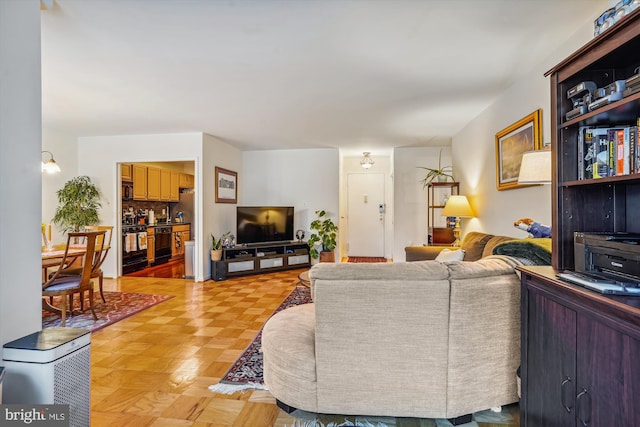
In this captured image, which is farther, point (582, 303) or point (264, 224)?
point (264, 224)

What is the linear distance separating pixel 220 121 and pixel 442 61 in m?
2.87

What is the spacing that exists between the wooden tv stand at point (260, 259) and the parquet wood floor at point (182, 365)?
36.2 inches

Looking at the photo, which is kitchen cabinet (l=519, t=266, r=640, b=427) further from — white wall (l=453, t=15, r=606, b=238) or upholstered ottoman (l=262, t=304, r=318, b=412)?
white wall (l=453, t=15, r=606, b=238)

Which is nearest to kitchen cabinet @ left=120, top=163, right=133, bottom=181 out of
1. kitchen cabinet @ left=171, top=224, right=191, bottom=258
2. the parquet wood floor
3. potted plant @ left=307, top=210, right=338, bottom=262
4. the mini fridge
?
kitchen cabinet @ left=171, top=224, right=191, bottom=258

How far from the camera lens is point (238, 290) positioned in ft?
14.7

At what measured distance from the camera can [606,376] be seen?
3.36 ft

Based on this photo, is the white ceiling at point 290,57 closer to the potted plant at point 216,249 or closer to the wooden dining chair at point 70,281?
the wooden dining chair at point 70,281

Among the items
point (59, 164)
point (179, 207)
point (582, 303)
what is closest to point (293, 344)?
point (582, 303)

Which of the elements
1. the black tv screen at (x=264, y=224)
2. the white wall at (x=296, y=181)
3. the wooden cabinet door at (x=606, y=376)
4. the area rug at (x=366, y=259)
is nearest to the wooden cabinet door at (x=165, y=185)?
the white wall at (x=296, y=181)

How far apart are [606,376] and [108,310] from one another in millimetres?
4148

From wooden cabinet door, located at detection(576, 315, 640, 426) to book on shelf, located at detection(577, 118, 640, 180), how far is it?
1.96ft

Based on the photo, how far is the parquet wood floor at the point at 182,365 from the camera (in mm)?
1746

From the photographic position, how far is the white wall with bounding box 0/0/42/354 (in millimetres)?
1423

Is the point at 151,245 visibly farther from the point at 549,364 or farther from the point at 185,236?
the point at 549,364
